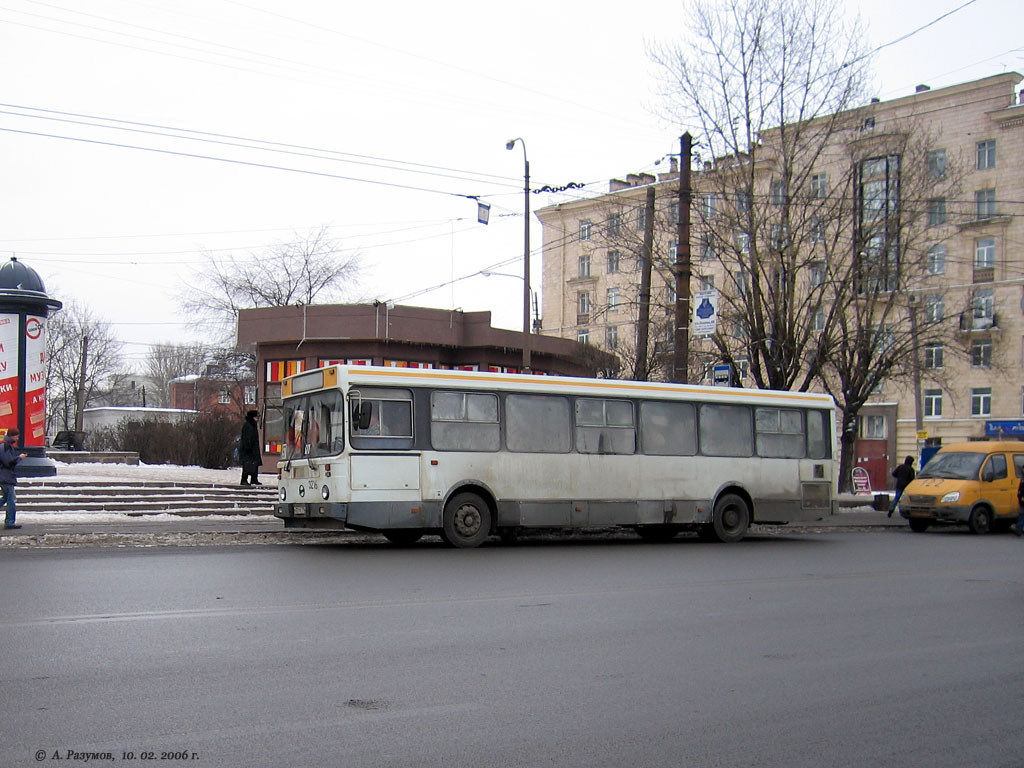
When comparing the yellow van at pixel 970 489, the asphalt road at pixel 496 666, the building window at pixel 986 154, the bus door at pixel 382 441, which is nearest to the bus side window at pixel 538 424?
the bus door at pixel 382 441

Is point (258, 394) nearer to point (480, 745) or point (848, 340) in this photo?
point (848, 340)

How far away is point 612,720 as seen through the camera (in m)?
5.95

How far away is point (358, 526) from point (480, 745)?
34.7ft

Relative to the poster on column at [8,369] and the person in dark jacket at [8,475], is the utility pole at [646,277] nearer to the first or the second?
the poster on column at [8,369]

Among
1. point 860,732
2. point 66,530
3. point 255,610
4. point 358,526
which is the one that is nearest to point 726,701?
point 860,732

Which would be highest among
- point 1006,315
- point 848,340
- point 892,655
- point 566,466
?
→ point 1006,315

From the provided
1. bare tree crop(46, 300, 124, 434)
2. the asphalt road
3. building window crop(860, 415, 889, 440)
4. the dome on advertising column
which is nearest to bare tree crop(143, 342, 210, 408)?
bare tree crop(46, 300, 124, 434)

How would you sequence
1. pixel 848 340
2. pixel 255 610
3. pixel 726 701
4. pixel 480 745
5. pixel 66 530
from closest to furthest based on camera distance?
pixel 480 745, pixel 726 701, pixel 255 610, pixel 66 530, pixel 848 340

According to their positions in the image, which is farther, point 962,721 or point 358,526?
point 358,526

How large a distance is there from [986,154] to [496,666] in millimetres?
58554

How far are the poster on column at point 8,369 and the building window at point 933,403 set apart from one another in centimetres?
5128

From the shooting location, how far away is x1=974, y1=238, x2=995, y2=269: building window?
57250 mm

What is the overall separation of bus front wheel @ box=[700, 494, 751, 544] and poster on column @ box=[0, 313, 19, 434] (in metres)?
15.8

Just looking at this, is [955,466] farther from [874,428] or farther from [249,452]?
[874,428]
